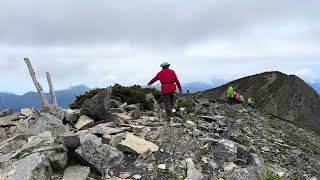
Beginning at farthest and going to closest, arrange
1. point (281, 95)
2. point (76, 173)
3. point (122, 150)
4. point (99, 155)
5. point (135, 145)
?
point (281, 95)
point (135, 145)
point (122, 150)
point (99, 155)
point (76, 173)

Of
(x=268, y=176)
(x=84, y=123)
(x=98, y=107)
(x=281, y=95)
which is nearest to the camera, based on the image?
(x=268, y=176)

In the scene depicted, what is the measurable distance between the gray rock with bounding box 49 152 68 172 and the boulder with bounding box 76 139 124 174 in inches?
15.2

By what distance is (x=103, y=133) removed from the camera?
15.6m

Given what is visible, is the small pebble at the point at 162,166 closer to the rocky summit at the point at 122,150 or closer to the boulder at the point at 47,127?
the rocky summit at the point at 122,150

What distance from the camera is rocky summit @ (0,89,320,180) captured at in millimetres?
12672

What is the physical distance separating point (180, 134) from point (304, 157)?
29.1 feet

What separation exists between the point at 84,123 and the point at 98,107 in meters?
0.82

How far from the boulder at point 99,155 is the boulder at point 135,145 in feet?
1.49

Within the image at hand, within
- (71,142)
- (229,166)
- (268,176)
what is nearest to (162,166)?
(229,166)

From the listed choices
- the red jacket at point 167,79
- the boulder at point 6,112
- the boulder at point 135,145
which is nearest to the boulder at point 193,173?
the boulder at point 135,145

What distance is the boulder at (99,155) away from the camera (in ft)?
41.9

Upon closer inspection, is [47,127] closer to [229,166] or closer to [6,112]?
[6,112]

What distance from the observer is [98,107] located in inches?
689

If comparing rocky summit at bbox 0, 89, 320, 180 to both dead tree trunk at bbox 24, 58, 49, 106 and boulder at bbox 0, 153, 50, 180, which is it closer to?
boulder at bbox 0, 153, 50, 180
